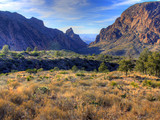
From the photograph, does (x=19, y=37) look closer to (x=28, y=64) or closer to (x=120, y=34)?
(x=28, y=64)

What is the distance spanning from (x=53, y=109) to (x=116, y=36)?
611ft

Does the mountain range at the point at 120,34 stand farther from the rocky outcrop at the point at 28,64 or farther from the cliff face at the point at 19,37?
the rocky outcrop at the point at 28,64

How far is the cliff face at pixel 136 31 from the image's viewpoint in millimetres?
127375

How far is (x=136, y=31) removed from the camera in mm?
155750

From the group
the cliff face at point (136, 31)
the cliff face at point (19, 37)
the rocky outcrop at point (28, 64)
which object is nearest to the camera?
the rocky outcrop at point (28, 64)

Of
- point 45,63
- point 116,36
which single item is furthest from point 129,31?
point 45,63

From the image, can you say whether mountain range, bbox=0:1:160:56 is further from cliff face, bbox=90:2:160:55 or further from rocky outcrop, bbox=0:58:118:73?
rocky outcrop, bbox=0:58:118:73

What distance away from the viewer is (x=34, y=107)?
13.3ft

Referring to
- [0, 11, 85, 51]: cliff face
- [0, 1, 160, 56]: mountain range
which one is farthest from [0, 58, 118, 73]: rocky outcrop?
[0, 1, 160, 56]: mountain range

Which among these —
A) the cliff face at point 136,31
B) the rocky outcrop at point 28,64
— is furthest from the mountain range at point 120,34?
the rocky outcrop at point 28,64

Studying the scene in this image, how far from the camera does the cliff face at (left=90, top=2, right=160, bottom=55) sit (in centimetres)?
12738

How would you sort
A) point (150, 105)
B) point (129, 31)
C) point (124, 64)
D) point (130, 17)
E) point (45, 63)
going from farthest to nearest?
1. point (130, 17)
2. point (129, 31)
3. point (45, 63)
4. point (124, 64)
5. point (150, 105)

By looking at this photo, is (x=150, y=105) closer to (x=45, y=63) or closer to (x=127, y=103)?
(x=127, y=103)

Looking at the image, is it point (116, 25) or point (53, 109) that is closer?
point (53, 109)
